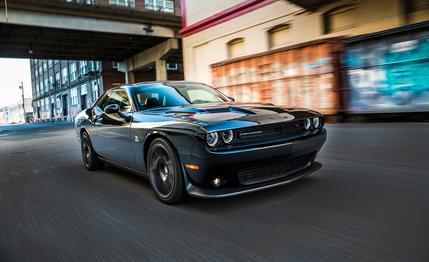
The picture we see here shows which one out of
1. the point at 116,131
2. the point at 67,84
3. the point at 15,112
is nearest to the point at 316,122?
the point at 116,131

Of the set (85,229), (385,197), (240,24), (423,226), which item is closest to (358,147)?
(385,197)

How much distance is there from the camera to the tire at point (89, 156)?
19.0ft

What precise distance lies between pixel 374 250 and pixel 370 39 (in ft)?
28.8

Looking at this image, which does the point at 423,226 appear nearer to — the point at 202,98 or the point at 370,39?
the point at 202,98

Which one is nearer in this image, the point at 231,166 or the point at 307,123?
the point at 231,166

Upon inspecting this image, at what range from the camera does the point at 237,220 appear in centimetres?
308

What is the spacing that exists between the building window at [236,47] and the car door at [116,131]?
46.3ft

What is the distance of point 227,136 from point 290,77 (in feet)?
29.6

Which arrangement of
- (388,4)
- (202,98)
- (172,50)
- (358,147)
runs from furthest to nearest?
1. (172,50)
2. (388,4)
3. (358,147)
4. (202,98)

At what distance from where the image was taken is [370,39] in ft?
32.4

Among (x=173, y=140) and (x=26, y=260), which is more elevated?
(x=173, y=140)

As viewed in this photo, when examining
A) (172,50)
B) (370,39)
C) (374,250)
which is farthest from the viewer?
(172,50)

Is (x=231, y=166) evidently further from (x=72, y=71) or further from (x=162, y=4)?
(x=72, y=71)

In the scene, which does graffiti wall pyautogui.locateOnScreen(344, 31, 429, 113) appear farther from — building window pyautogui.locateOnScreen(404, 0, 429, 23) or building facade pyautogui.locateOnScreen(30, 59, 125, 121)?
building facade pyautogui.locateOnScreen(30, 59, 125, 121)
